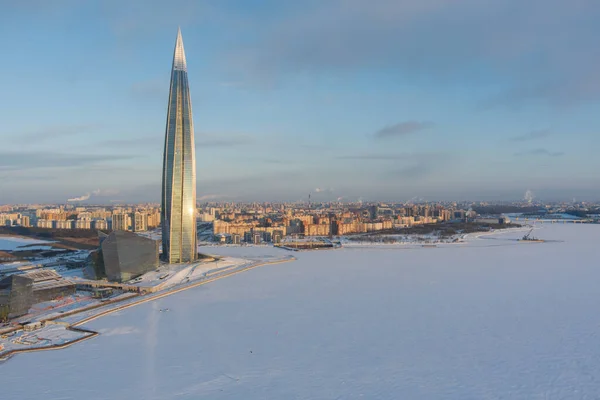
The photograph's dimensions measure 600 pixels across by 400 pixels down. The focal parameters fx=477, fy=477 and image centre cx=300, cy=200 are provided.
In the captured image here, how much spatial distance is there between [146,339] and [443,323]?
7596 millimetres

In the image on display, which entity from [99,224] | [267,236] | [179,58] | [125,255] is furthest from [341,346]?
[99,224]

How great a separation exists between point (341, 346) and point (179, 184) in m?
16.7

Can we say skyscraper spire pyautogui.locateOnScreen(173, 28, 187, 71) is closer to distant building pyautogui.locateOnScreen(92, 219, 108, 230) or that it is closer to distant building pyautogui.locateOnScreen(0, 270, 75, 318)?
distant building pyautogui.locateOnScreen(0, 270, 75, 318)

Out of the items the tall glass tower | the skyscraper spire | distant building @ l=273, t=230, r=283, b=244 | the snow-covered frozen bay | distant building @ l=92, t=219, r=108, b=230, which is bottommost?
the snow-covered frozen bay

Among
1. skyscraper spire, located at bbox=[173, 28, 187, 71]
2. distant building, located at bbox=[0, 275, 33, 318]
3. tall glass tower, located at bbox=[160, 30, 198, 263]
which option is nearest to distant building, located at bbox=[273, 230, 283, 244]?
tall glass tower, located at bbox=[160, 30, 198, 263]

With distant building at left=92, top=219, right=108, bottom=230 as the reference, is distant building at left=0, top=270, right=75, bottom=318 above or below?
below

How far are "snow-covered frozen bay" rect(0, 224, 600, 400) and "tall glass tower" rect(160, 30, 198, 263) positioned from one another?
672cm

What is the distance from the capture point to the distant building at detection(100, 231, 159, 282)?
20016 mm

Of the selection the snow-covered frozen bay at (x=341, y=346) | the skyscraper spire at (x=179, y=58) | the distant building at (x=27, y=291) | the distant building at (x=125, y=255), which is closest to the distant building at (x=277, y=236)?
the skyscraper spire at (x=179, y=58)

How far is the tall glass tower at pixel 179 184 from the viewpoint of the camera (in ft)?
82.5

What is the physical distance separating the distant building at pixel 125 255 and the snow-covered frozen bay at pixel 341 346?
3.77 meters

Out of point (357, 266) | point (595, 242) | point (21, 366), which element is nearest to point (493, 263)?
point (357, 266)

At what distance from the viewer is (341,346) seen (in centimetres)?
1073

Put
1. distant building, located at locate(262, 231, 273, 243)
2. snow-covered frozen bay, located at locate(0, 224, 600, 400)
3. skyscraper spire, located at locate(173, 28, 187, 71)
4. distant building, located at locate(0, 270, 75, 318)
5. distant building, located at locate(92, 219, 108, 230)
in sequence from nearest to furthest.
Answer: snow-covered frozen bay, located at locate(0, 224, 600, 400), distant building, located at locate(0, 270, 75, 318), skyscraper spire, located at locate(173, 28, 187, 71), distant building, located at locate(262, 231, 273, 243), distant building, located at locate(92, 219, 108, 230)
